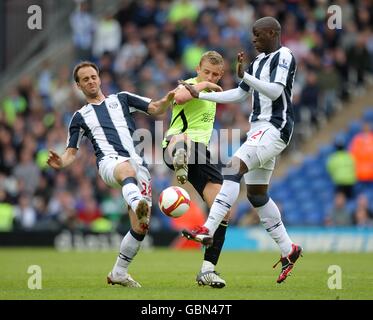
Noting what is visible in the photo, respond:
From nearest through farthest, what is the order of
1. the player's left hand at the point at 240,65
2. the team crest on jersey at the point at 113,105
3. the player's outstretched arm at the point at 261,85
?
the player's left hand at the point at 240,65
the player's outstretched arm at the point at 261,85
the team crest on jersey at the point at 113,105

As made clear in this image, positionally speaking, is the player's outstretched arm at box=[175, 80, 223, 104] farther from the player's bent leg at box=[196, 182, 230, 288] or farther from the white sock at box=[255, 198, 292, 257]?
the white sock at box=[255, 198, 292, 257]

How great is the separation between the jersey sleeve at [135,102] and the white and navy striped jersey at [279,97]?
1.09 metres

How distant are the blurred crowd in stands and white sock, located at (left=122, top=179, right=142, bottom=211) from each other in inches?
451

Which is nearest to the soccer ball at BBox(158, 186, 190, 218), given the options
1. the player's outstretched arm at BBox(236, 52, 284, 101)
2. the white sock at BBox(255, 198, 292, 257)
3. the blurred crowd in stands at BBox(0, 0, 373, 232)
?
the white sock at BBox(255, 198, 292, 257)

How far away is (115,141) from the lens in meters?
10.9

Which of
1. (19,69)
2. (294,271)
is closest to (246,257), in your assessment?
(294,271)

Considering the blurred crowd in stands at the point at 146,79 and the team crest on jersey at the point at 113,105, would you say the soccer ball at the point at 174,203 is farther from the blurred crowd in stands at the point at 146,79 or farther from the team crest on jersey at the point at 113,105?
the blurred crowd in stands at the point at 146,79

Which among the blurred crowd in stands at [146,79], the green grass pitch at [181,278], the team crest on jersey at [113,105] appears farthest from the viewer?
the blurred crowd in stands at [146,79]

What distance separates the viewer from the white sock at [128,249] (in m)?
10.9

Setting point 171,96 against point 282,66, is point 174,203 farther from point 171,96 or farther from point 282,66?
point 282,66

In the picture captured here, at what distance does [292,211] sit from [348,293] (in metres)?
12.7

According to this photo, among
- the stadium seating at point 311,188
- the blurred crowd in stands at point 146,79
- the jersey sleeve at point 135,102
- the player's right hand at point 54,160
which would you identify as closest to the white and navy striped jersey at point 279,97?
the jersey sleeve at point 135,102

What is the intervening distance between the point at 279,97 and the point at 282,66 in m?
0.36

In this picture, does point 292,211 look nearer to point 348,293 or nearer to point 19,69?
point 19,69
